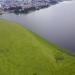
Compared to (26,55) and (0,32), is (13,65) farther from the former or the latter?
(0,32)

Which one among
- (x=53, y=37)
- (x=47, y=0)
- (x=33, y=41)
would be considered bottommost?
(x=47, y=0)

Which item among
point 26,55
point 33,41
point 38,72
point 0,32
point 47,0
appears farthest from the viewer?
point 47,0

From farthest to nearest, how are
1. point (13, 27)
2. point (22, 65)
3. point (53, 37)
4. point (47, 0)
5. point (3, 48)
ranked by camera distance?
1. point (47, 0)
2. point (53, 37)
3. point (13, 27)
4. point (3, 48)
5. point (22, 65)

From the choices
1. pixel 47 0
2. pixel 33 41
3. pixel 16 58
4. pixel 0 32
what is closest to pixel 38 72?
pixel 16 58

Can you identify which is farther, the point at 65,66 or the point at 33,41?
the point at 33,41

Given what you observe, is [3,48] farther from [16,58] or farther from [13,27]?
[13,27]

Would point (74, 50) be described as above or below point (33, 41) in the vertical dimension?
below
